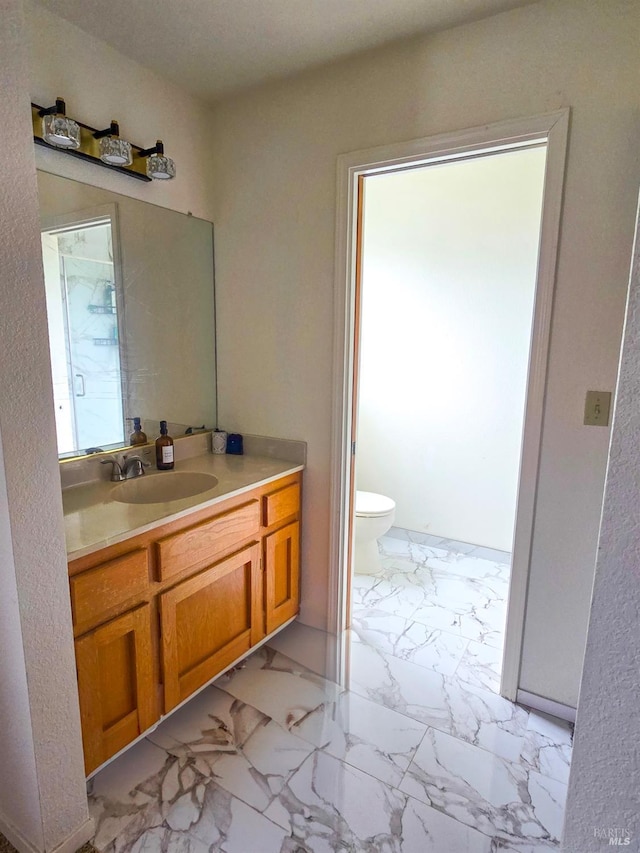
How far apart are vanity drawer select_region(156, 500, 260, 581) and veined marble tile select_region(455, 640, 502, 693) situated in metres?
1.06

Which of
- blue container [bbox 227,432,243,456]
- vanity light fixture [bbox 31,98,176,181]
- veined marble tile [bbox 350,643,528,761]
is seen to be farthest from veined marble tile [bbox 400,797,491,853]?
vanity light fixture [bbox 31,98,176,181]

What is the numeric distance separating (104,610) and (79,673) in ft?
0.54

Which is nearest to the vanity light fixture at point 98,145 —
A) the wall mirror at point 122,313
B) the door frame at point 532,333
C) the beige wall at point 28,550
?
the wall mirror at point 122,313

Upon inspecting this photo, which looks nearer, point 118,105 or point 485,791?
point 485,791

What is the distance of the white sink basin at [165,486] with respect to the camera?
6.09 feet

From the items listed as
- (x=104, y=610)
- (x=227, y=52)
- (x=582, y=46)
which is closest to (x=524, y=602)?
(x=104, y=610)

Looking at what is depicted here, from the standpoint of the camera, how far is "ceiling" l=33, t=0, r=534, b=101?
153 centimetres

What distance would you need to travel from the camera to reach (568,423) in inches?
63.9

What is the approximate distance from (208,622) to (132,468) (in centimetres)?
66

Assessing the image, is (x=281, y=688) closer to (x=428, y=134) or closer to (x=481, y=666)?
(x=481, y=666)

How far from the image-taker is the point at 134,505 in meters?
1.59

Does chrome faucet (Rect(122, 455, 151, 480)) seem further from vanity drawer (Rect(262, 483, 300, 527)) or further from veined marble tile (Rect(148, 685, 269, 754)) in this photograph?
veined marble tile (Rect(148, 685, 269, 754))

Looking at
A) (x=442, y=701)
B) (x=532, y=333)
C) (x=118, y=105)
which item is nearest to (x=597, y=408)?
(x=532, y=333)

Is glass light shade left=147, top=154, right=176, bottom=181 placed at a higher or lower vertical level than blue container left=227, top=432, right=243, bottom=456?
higher
